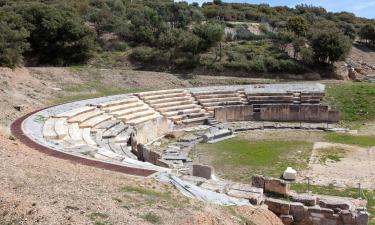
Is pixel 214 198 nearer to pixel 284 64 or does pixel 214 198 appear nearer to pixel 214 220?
pixel 214 220

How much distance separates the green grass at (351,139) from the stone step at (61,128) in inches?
530

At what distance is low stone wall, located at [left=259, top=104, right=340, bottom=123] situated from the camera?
29.1m

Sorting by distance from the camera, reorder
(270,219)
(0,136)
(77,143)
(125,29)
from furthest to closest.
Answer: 1. (125,29)
2. (77,143)
3. (0,136)
4. (270,219)

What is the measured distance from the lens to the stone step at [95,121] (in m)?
22.3

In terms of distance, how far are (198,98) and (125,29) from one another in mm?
18402

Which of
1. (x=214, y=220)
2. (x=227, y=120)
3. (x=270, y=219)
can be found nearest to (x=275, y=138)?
(x=227, y=120)

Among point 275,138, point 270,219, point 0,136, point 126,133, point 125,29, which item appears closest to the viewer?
point 270,219

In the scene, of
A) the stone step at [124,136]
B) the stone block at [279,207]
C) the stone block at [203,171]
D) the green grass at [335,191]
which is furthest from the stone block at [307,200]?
the stone step at [124,136]

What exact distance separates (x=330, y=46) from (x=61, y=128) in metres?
26.2

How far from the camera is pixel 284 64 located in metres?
38.7

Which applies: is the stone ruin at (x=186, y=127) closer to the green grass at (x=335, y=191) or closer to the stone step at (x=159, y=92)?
the stone step at (x=159, y=92)

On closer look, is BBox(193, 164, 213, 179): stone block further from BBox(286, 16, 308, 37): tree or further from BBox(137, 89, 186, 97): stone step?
BBox(286, 16, 308, 37): tree


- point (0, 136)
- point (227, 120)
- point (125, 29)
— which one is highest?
point (125, 29)

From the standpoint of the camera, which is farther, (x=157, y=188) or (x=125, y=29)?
(x=125, y=29)
